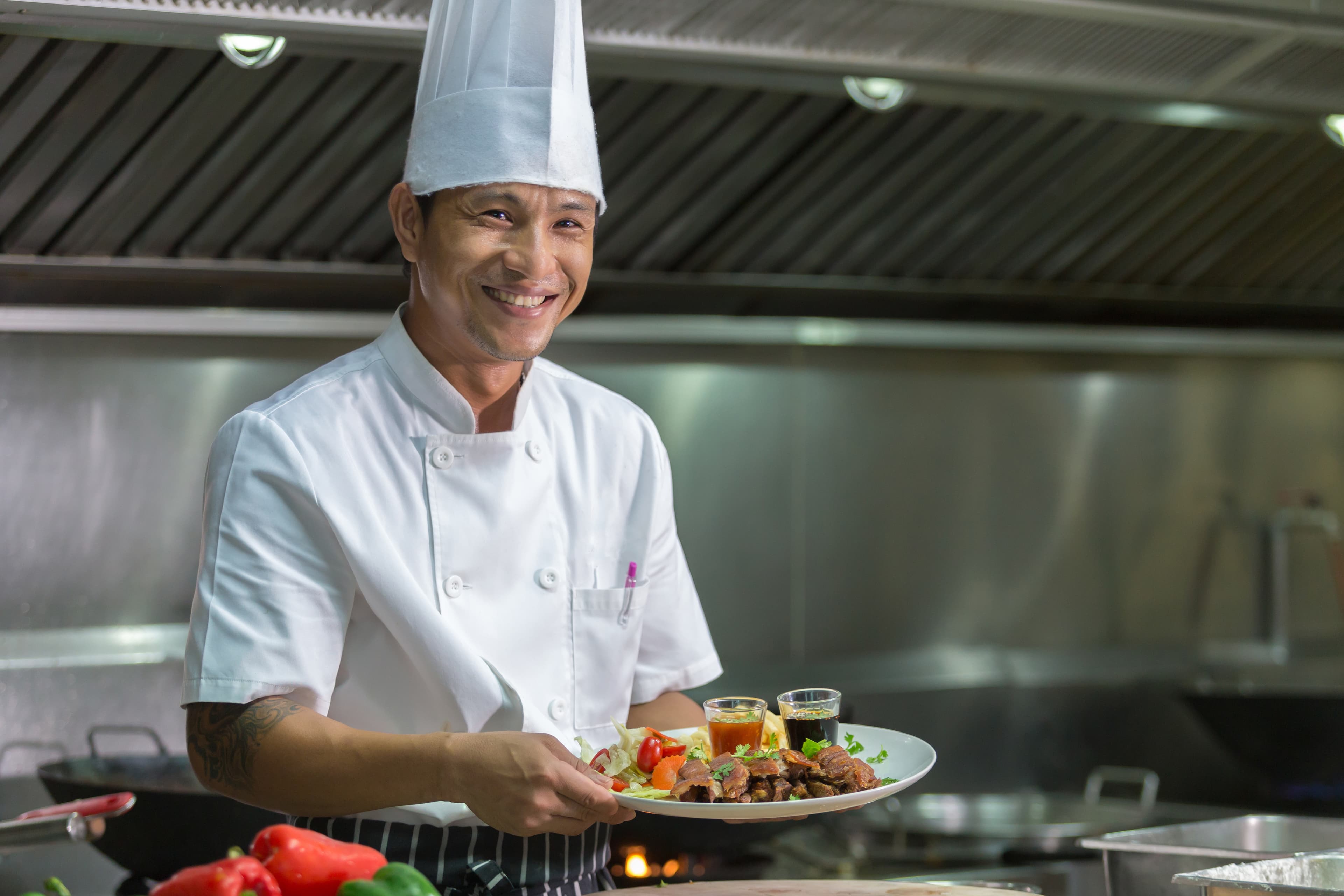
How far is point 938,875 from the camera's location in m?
2.70

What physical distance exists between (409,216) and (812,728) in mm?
869

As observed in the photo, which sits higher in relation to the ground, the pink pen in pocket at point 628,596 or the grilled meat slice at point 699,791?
the pink pen in pocket at point 628,596

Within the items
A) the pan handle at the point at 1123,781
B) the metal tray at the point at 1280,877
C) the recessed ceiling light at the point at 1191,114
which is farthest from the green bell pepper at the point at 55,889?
the pan handle at the point at 1123,781

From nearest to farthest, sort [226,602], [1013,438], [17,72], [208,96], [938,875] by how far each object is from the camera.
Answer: [226,602], [17,72], [208,96], [938,875], [1013,438]

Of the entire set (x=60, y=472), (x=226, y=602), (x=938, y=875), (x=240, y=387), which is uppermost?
(x=240, y=387)

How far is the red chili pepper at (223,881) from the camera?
109 centimetres

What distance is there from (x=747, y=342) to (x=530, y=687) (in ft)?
6.56

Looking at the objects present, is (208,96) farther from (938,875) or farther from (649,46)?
(938,875)

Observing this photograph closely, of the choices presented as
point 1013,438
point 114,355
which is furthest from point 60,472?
point 1013,438

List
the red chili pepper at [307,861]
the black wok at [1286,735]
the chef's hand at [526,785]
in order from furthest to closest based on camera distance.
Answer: the black wok at [1286,735] < the chef's hand at [526,785] < the red chili pepper at [307,861]

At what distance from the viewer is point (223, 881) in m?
1.09

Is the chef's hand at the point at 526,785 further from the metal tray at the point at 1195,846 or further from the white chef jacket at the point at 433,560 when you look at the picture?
the metal tray at the point at 1195,846

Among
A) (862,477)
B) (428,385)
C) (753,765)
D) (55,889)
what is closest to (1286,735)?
(862,477)

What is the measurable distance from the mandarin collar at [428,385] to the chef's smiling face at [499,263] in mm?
69
